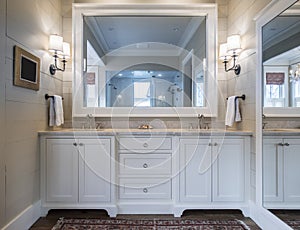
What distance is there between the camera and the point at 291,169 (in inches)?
83.0

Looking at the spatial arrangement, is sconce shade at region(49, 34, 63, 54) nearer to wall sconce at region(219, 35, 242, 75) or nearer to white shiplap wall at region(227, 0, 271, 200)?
wall sconce at region(219, 35, 242, 75)

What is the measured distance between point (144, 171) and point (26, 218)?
45.9 inches

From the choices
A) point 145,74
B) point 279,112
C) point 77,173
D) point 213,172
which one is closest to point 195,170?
point 213,172

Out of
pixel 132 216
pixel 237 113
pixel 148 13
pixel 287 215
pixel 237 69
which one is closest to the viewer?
pixel 287 215

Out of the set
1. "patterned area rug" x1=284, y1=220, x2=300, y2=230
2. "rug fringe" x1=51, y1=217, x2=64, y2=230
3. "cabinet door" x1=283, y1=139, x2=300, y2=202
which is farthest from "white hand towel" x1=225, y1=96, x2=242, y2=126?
"rug fringe" x1=51, y1=217, x2=64, y2=230

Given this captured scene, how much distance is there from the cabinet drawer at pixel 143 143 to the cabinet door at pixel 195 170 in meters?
0.20

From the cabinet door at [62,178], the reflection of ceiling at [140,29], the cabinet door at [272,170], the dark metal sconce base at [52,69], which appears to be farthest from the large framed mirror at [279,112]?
the dark metal sconce base at [52,69]

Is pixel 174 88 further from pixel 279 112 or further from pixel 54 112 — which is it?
pixel 54 112

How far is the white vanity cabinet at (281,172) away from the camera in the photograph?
2.07m

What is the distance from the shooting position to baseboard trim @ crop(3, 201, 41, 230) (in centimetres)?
213

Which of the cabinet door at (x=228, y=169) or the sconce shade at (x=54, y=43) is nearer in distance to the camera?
the cabinet door at (x=228, y=169)

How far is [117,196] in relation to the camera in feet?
8.89

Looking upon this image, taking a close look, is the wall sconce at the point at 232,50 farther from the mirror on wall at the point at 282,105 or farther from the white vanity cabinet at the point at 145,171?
the white vanity cabinet at the point at 145,171

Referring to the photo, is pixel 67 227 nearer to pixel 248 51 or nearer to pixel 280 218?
pixel 280 218
